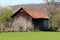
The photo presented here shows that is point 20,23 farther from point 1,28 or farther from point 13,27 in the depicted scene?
point 1,28

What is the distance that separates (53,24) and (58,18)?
4142 mm

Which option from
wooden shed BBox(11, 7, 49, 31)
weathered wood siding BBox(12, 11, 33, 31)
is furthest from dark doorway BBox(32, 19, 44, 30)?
weathered wood siding BBox(12, 11, 33, 31)

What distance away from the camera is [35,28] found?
1909 inches

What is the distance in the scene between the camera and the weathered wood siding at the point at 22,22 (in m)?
49.4

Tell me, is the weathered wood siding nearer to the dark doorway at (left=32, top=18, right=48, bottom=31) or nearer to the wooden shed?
the wooden shed

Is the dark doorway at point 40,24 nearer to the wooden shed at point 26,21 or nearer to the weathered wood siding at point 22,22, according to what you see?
the wooden shed at point 26,21

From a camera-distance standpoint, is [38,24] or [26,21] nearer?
[26,21]

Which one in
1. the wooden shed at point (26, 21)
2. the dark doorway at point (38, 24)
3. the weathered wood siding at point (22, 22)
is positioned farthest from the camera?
the dark doorway at point (38, 24)

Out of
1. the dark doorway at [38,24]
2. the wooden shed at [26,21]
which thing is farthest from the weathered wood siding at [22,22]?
the dark doorway at [38,24]

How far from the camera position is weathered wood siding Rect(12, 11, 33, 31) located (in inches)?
1944

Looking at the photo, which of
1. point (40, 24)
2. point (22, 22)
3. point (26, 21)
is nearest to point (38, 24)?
point (40, 24)

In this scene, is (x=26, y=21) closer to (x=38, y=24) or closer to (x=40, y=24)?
(x=38, y=24)

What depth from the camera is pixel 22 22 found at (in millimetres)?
50312

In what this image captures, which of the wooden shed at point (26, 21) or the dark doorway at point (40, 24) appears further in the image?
the dark doorway at point (40, 24)
